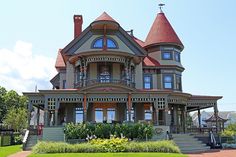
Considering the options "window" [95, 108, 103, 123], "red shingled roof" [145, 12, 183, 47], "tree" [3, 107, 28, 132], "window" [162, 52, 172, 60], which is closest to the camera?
"window" [95, 108, 103, 123]

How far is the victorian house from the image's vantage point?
84.6 feet

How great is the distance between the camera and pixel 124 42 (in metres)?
29.7

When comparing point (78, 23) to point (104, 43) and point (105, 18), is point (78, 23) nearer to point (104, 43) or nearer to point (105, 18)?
point (105, 18)

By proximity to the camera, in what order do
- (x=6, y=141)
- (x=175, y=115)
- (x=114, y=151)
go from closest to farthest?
(x=114, y=151), (x=6, y=141), (x=175, y=115)

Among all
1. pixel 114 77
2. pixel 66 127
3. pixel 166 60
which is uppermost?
pixel 166 60

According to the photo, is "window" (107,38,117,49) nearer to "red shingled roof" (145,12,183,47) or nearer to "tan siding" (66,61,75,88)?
"tan siding" (66,61,75,88)

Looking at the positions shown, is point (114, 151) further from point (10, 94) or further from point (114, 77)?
point (10, 94)

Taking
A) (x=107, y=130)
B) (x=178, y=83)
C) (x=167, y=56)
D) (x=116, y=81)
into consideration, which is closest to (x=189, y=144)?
(x=107, y=130)

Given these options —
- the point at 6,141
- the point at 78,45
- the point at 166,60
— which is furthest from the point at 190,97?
the point at 6,141

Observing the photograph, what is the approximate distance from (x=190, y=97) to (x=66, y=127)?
43.3 ft

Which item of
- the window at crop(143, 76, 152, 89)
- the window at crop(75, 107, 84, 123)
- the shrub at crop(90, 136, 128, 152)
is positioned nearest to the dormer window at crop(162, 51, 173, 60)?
the window at crop(143, 76, 152, 89)

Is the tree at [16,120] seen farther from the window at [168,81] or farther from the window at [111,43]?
the window at [168,81]

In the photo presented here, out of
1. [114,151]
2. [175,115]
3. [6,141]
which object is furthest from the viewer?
[175,115]

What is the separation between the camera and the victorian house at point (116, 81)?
84.6 feet
